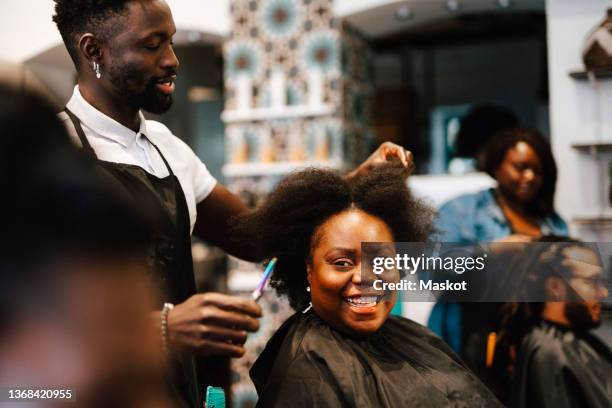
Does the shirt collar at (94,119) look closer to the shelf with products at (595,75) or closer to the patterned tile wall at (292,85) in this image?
the shelf with products at (595,75)

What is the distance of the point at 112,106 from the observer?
945mm

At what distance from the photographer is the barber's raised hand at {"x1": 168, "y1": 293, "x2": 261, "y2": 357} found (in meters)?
0.79

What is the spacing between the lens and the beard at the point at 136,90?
2.92ft

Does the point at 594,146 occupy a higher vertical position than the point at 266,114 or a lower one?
lower

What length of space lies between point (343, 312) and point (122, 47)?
0.54 meters

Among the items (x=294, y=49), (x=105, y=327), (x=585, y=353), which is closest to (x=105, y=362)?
(x=105, y=327)

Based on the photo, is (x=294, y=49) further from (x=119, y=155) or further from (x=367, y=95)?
(x=119, y=155)

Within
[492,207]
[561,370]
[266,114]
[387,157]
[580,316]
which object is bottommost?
[561,370]

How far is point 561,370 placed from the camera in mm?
1434

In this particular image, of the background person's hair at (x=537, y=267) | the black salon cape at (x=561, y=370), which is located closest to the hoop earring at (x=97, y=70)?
the background person's hair at (x=537, y=267)

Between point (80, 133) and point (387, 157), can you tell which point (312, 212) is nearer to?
point (387, 157)

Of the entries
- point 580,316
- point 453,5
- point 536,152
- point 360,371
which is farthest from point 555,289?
point 453,5

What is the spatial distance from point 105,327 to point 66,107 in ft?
1.05

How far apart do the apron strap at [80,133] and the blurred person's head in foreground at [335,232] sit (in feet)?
1.12
